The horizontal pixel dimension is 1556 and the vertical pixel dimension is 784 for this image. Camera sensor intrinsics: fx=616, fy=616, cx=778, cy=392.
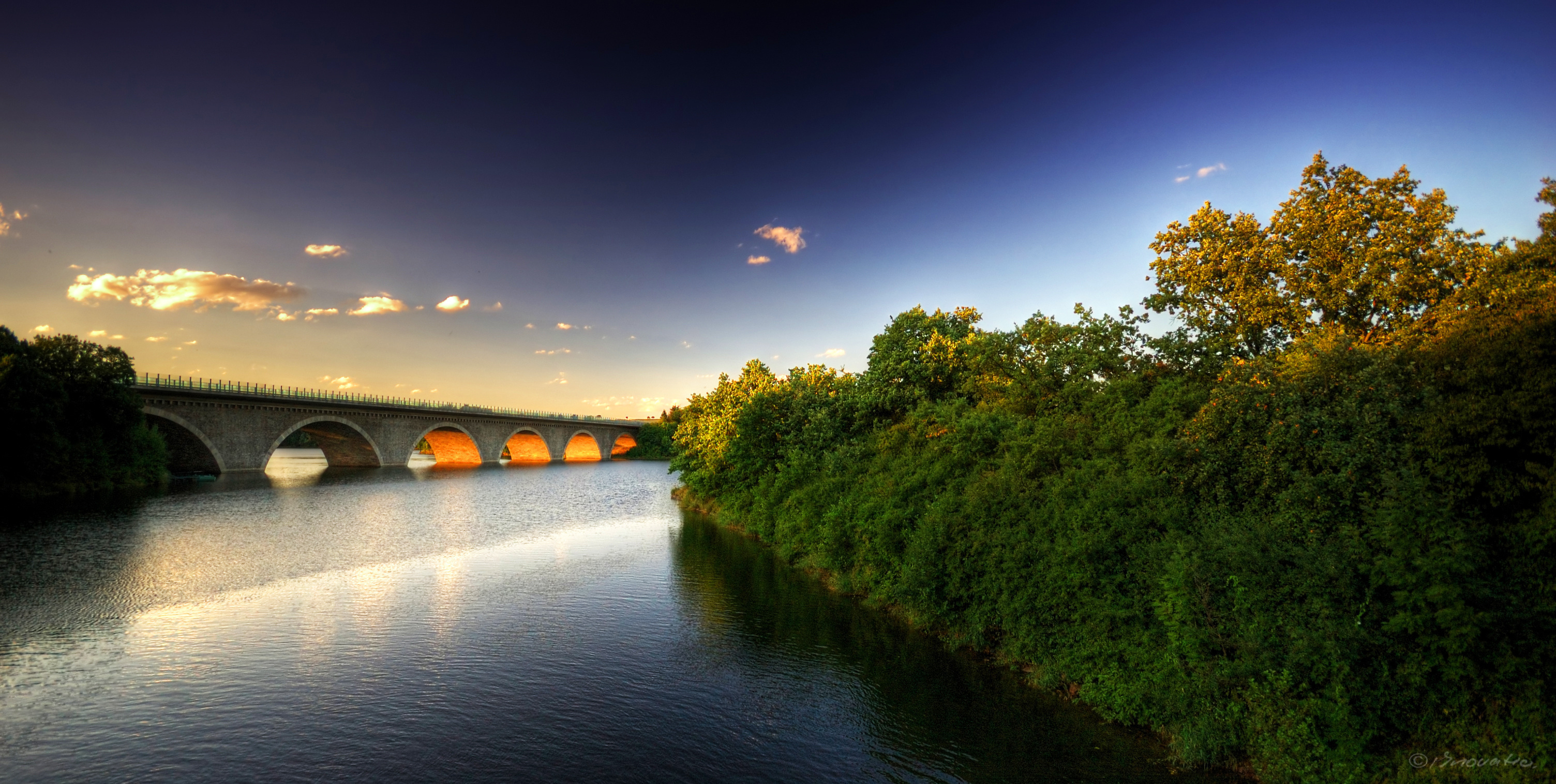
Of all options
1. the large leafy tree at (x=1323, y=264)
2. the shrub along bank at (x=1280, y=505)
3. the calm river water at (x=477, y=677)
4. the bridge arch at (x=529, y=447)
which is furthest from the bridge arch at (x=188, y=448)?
the large leafy tree at (x=1323, y=264)

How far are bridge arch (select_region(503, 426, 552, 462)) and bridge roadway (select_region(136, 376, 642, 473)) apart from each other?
Result: 0.23 meters

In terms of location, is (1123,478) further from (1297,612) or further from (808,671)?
(808,671)

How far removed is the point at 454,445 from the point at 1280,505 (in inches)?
4631

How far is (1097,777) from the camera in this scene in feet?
37.9

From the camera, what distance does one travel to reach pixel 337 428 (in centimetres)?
8144

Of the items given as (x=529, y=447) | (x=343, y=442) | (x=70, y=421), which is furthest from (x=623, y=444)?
(x=70, y=421)

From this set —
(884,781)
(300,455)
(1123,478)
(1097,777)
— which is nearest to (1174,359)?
(1123,478)

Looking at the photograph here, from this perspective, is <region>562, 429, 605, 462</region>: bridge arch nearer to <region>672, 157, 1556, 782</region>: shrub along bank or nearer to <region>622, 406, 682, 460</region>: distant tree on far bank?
<region>622, 406, 682, 460</region>: distant tree on far bank

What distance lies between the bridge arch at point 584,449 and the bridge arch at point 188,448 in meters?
72.5

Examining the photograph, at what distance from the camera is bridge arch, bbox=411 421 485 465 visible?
332ft

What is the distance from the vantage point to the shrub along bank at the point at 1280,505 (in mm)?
9734

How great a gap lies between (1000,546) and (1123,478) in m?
3.67

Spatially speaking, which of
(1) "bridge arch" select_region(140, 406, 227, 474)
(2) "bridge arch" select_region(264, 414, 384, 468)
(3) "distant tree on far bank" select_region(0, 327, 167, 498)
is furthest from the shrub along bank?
(2) "bridge arch" select_region(264, 414, 384, 468)

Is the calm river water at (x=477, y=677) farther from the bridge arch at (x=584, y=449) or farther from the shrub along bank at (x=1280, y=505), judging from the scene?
the bridge arch at (x=584, y=449)
